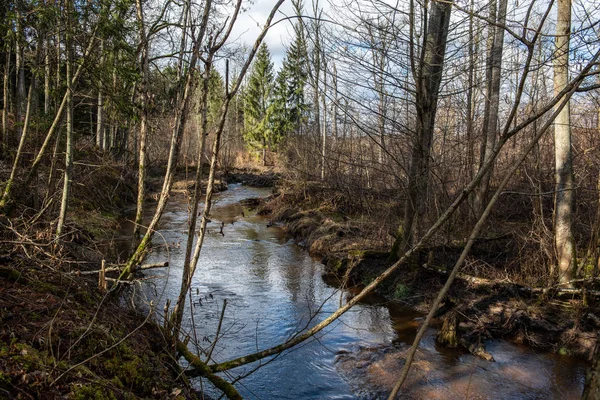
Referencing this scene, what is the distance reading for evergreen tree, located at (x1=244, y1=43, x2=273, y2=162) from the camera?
134ft

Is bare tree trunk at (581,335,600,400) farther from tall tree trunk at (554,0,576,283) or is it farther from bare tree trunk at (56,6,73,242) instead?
bare tree trunk at (56,6,73,242)

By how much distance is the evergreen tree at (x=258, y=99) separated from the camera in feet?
134

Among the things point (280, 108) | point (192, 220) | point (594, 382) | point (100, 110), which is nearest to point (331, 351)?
point (192, 220)

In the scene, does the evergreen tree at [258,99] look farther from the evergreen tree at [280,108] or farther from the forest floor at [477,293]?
the forest floor at [477,293]

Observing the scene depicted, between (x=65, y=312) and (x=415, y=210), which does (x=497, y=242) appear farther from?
(x=65, y=312)

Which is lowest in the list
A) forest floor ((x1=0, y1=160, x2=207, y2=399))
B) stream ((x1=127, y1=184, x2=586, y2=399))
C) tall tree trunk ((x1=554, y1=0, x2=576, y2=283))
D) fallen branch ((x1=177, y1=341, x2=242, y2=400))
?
stream ((x1=127, y1=184, x2=586, y2=399))

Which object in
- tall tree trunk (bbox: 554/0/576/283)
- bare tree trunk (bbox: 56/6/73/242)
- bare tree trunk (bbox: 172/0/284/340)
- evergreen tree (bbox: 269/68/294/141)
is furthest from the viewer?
evergreen tree (bbox: 269/68/294/141)

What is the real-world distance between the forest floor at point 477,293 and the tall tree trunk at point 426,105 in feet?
3.90

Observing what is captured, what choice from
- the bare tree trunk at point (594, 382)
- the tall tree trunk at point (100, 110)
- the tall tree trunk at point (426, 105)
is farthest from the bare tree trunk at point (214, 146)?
the tall tree trunk at point (100, 110)

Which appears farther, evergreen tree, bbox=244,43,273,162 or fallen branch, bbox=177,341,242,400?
evergreen tree, bbox=244,43,273,162

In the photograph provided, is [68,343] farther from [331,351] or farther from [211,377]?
[331,351]

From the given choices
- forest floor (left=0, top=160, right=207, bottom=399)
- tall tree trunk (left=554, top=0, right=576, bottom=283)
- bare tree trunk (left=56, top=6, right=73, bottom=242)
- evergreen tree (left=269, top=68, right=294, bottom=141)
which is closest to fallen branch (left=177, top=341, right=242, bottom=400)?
forest floor (left=0, top=160, right=207, bottom=399)

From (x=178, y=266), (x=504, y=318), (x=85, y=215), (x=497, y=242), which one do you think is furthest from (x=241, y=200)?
(x=504, y=318)

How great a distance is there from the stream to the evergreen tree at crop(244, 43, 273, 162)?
103 ft
